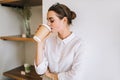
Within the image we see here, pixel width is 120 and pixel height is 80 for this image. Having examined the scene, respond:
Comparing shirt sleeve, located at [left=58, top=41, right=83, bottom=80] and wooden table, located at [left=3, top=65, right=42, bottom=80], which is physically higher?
shirt sleeve, located at [left=58, top=41, right=83, bottom=80]

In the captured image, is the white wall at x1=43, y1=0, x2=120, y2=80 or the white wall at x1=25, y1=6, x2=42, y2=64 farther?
the white wall at x1=25, y1=6, x2=42, y2=64

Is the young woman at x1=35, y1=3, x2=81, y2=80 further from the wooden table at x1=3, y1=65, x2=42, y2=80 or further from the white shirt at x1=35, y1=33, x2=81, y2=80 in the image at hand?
the wooden table at x1=3, y1=65, x2=42, y2=80

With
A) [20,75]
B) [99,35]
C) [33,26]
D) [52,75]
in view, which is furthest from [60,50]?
[33,26]

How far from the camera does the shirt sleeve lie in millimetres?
1008

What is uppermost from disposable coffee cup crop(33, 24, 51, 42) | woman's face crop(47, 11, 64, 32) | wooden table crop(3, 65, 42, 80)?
woman's face crop(47, 11, 64, 32)

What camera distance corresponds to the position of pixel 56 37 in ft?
3.97

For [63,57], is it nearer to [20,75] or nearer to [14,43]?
[20,75]

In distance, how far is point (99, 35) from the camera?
41.3 inches

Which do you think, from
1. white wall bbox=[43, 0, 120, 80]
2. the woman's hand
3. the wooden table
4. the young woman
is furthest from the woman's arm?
the wooden table

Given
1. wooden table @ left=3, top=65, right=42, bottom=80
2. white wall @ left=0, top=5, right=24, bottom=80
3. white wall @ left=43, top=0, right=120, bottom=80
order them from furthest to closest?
white wall @ left=0, top=5, right=24, bottom=80, wooden table @ left=3, top=65, right=42, bottom=80, white wall @ left=43, top=0, right=120, bottom=80

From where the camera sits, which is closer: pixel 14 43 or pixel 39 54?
pixel 39 54

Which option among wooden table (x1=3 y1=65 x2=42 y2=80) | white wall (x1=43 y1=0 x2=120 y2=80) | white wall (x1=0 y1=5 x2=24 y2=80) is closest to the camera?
white wall (x1=43 y1=0 x2=120 y2=80)

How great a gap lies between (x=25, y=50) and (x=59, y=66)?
3.28 ft

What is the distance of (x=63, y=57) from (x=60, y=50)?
0.22ft
